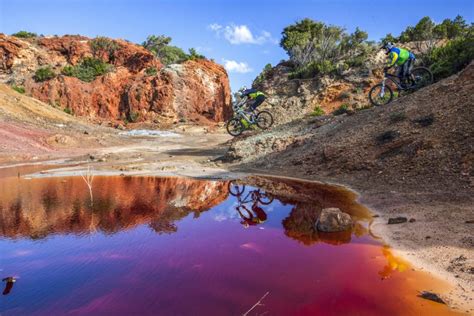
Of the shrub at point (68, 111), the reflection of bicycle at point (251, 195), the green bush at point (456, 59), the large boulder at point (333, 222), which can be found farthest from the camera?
the shrub at point (68, 111)

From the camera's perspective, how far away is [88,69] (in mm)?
44531

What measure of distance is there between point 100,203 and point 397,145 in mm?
8295

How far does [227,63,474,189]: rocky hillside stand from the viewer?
369 inches

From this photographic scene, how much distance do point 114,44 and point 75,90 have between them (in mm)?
10433

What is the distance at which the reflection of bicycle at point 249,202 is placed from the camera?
7367 mm

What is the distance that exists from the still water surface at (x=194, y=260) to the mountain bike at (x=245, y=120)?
10039 millimetres

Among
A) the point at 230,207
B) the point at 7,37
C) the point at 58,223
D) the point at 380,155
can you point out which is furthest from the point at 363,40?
the point at 7,37

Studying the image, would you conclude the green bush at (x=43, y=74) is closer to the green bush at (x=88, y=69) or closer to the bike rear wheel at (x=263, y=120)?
the green bush at (x=88, y=69)

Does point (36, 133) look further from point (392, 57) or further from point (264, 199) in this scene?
point (392, 57)

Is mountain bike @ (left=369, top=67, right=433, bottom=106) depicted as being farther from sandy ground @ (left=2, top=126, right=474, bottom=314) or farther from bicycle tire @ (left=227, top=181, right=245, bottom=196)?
bicycle tire @ (left=227, top=181, right=245, bottom=196)

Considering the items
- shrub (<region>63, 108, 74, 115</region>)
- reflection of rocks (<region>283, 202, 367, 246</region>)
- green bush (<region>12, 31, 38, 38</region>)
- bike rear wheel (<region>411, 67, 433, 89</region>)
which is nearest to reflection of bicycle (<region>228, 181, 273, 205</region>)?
reflection of rocks (<region>283, 202, 367, 246</region>)

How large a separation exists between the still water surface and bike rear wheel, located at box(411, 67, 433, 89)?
304 inches

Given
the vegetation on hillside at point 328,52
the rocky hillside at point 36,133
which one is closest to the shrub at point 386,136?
the rocky hillside at point 36,133

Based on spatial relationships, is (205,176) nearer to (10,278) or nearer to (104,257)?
(104,257)
